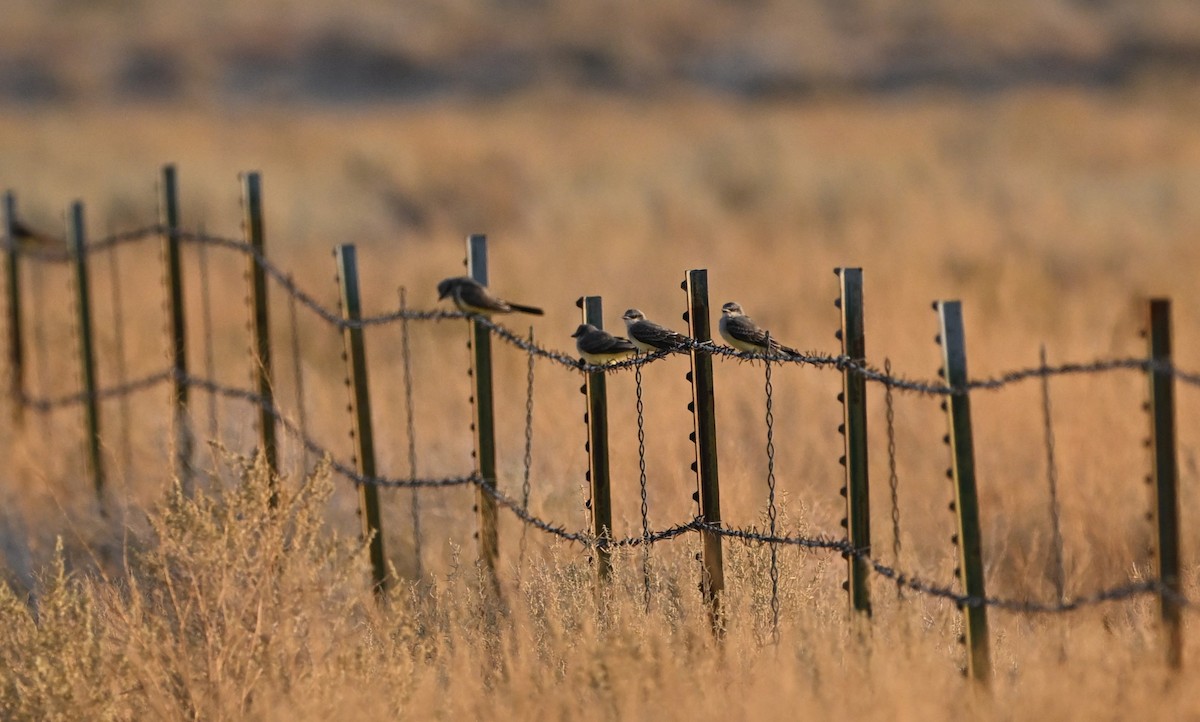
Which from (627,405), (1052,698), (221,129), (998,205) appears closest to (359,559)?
(1052,698)

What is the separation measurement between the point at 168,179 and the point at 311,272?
22.7ft

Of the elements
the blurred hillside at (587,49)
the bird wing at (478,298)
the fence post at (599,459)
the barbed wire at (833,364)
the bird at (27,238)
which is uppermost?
the blurred hillside at (587,49)

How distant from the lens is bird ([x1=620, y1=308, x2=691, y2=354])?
5.27m

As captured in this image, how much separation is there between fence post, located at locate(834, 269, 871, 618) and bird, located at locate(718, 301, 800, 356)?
378 mm

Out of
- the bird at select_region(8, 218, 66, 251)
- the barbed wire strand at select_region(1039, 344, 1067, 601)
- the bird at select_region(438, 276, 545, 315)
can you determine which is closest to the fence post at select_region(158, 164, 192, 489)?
the bird at select_region(8, 218, 66, 251)

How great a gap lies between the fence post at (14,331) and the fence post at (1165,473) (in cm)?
737

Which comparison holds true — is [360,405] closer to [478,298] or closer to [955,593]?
[478,298]

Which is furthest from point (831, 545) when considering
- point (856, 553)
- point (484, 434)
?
point (484, 434)

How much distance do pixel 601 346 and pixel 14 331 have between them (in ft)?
19.3

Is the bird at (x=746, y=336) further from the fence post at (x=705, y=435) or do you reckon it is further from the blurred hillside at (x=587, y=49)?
the blurred hillside at (x=587, y=49)

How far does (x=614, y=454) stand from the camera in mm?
7039

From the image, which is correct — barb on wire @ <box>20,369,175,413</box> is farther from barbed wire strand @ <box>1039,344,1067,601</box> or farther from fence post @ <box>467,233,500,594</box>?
barbed wire strand @ <box>1039,344,1067,601</box>

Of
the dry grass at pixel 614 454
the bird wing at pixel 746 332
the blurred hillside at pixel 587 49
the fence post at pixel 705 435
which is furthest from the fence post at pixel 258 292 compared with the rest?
the blurred hillside at pixel 587 49

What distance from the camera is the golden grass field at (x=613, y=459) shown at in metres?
4.58
